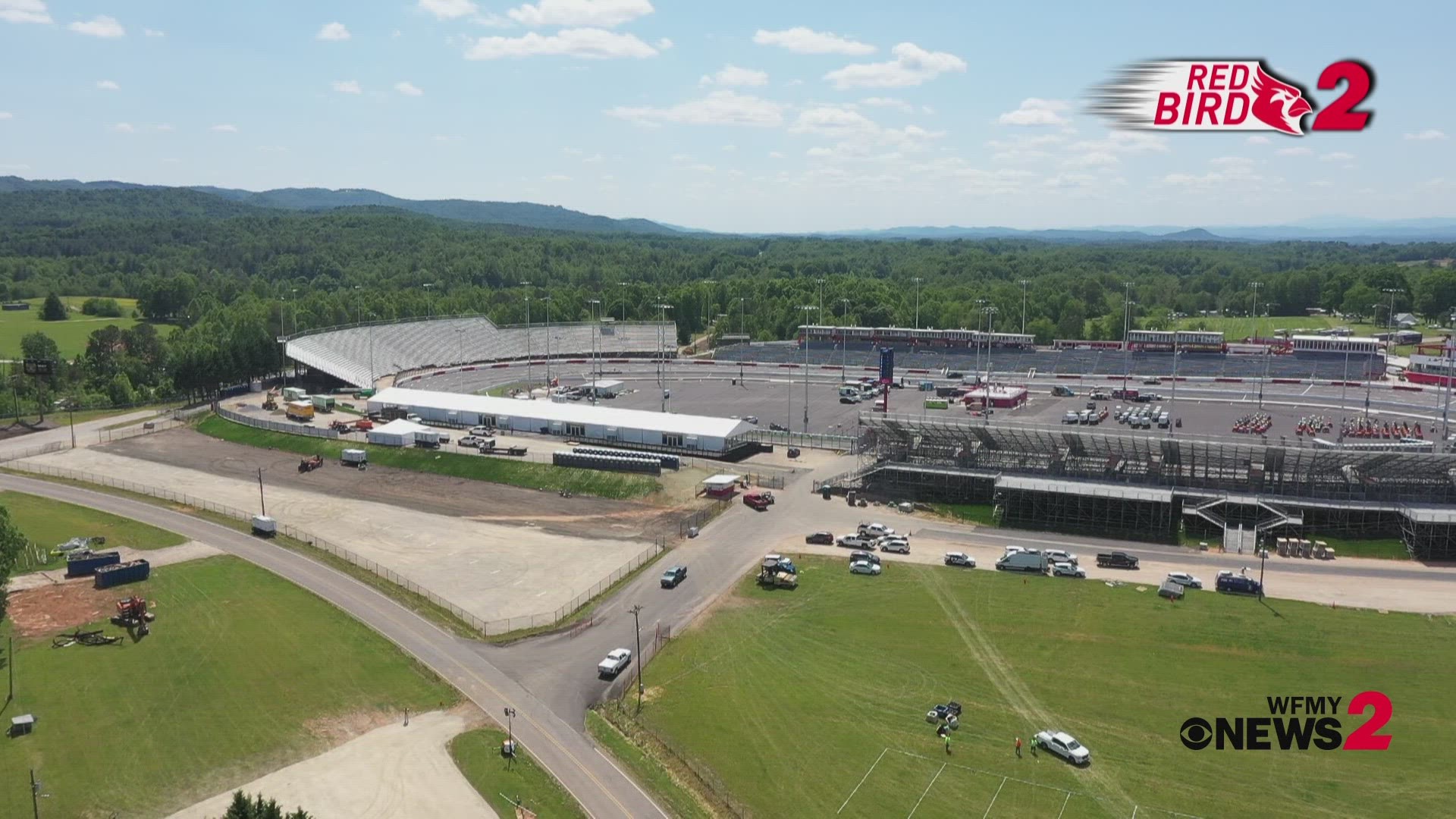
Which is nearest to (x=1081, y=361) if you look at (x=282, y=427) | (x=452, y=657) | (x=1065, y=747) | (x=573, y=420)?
(x=573, y=420)

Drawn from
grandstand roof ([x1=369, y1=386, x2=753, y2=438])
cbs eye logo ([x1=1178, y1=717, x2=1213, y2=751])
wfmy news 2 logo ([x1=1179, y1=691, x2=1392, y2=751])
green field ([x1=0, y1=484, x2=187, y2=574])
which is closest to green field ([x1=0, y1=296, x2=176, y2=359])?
grandstand roof ([x1=369, y1=386, x2=753, y2=438])

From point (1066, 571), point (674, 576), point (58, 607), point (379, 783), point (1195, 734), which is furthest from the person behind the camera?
point (1066, 571)

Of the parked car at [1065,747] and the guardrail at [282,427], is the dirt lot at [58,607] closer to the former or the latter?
the guardrail at [282,427]

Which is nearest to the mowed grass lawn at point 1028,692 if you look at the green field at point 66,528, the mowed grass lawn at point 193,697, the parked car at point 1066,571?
the parked car at point 1066,571

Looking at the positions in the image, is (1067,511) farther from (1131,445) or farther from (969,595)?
(969,595)

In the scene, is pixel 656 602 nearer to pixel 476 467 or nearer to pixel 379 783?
pixel 379 783
